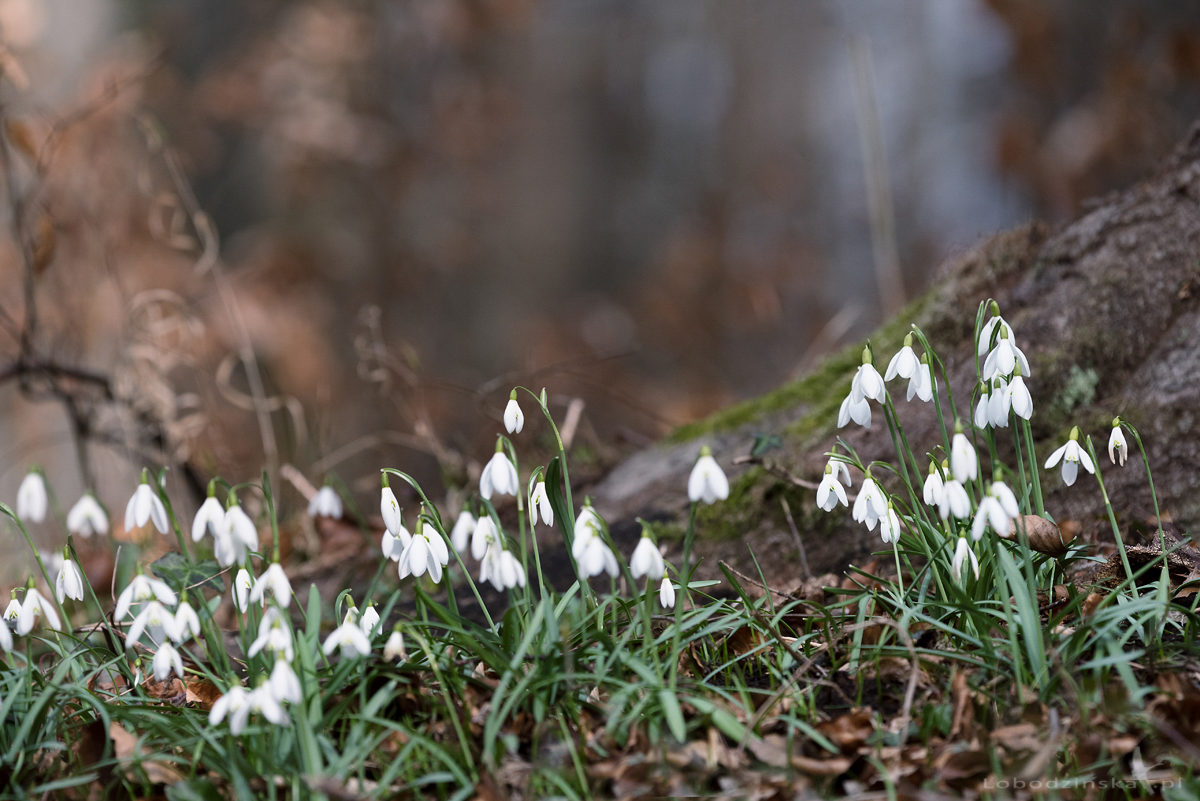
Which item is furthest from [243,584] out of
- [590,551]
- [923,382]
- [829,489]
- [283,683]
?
[923,382]

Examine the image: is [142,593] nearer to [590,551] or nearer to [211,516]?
[211,516]

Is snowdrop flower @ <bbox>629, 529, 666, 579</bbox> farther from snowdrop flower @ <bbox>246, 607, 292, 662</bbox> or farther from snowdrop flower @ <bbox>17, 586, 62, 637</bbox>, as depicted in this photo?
snowdrop flower @ <bbox>17, 586, 62, 637</bbox>

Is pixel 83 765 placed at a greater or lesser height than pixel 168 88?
lesser

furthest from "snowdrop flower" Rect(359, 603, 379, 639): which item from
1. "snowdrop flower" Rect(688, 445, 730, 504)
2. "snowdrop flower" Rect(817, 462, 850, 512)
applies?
"snowdrop flower" Rect(817, 462, 850, 512)

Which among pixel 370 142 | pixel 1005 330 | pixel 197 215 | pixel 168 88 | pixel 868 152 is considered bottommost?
pixel 1005 330

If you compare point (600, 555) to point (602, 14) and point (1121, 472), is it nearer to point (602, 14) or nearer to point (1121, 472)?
point (1121, 472)

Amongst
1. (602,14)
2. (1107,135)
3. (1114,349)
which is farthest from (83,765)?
(602,14)
